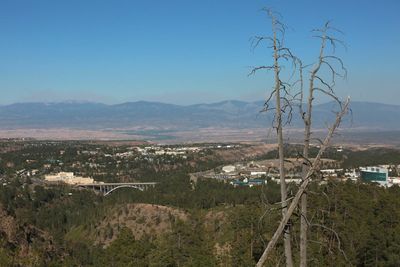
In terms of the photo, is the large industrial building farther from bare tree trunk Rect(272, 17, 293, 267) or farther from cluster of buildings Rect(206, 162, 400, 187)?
bare tree trunk Rect(272, 17, 293, 267)

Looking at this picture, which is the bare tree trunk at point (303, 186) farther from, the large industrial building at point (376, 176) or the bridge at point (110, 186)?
the bridge at point (110, 186)

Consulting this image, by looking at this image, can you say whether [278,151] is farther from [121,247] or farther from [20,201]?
[20,201]


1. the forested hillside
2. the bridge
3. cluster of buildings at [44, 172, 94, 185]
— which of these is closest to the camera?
the forested hillside

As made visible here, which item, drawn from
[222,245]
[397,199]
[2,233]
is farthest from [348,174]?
[2,233]

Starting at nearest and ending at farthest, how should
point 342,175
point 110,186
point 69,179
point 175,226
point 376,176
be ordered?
point 175,226, point 376,176, point 342,175, point 110,186, point 69,179

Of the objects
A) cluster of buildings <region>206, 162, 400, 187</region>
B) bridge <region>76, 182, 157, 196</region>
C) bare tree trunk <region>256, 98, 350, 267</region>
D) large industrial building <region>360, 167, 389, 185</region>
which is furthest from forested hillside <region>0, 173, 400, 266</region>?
large industrial building <region>360, 167, 389, 185</region>

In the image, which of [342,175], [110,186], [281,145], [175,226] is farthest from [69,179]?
[281,145]

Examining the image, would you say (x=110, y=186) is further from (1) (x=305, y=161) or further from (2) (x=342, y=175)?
(1) (x=305, y=161)

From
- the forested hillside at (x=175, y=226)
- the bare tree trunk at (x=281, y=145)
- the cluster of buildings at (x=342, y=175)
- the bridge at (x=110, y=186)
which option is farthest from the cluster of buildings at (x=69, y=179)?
the bare tree trunk at (x=281, y=145)

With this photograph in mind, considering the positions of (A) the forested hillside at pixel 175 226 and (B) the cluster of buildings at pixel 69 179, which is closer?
(A) the forested hillside at pixel 175 226

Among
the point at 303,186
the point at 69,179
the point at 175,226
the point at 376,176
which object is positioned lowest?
the point at 69,179

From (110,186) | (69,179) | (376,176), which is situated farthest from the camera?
(69,179)
